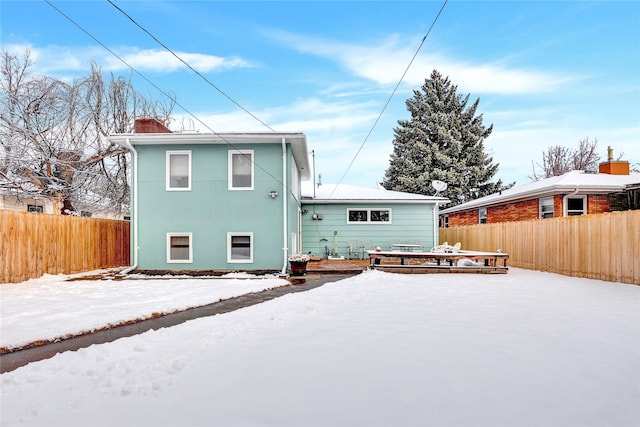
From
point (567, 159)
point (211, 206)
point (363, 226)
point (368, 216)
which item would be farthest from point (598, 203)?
point (567, 159)

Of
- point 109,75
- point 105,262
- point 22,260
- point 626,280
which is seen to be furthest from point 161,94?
point 626,280

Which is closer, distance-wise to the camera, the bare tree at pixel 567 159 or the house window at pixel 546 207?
the house window at pixel 546 207

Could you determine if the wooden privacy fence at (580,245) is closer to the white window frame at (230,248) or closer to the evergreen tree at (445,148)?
the white window frame at (230,248)

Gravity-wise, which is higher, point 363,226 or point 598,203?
point 598,203

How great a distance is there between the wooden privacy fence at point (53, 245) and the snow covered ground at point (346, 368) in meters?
3.81

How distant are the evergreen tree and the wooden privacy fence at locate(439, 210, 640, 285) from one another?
1637 centimetres

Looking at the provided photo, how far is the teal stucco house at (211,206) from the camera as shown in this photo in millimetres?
12832

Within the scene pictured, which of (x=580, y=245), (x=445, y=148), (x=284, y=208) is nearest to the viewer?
(x=580, y=245)

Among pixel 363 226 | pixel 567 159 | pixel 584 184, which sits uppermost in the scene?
pixel 567 159

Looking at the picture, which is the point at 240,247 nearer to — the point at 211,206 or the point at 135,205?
the point at 211,206

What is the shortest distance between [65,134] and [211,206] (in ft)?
34.4

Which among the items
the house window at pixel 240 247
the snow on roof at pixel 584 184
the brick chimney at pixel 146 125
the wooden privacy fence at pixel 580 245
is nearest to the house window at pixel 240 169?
the house window at pixel 240 247

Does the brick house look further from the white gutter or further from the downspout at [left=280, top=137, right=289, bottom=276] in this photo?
the white gutter

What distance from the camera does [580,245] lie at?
1082 cm
